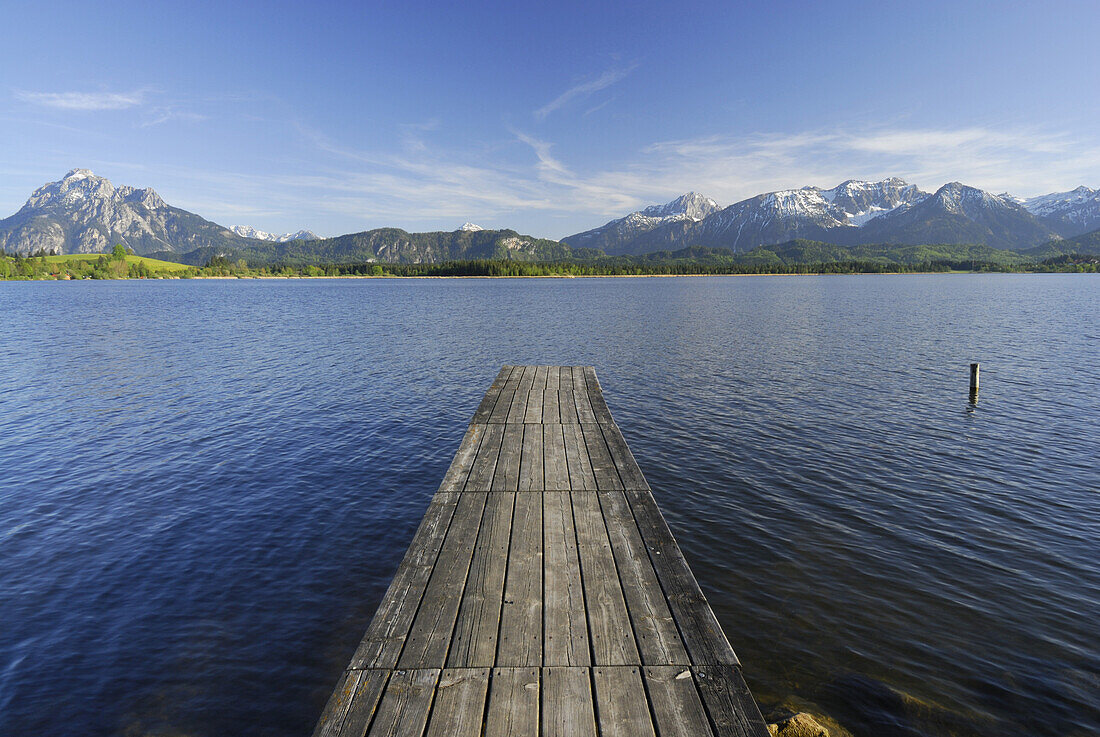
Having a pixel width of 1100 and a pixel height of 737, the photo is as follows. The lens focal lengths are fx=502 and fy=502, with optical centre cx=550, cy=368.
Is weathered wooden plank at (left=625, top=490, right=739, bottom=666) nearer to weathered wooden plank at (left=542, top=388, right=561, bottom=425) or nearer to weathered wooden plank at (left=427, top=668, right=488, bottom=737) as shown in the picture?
weathered wooden plank at (left=427, top=668, right=488, bottom=737)

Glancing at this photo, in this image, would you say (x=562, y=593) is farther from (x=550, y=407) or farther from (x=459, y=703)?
(x=550, y=407)

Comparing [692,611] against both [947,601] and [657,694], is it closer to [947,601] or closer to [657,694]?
[657,694]

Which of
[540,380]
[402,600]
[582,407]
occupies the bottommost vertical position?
[402,600]

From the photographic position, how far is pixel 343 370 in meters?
36.2

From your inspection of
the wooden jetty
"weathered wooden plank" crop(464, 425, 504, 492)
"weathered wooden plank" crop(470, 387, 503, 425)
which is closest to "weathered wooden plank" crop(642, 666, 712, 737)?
the wooden jetty

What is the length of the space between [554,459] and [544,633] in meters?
7.03

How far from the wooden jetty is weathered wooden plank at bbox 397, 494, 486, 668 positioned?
0.07 feet

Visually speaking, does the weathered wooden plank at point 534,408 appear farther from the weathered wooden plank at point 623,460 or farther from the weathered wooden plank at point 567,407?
the weathered wooden plank at point 623,460

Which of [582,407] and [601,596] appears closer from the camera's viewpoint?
[601,596]

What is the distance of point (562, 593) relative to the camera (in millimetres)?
7324

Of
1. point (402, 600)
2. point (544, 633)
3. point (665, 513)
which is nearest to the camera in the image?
point (544, 633)

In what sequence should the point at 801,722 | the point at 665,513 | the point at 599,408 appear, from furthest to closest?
the point at 599,408 → the point at 665,513 → the point at 801,722

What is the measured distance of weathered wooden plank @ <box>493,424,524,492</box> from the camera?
11.7 metres

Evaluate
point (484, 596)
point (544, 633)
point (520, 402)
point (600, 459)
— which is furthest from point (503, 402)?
point (544, 633)
